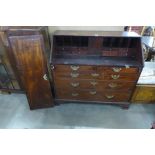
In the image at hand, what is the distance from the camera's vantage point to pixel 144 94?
2.38m

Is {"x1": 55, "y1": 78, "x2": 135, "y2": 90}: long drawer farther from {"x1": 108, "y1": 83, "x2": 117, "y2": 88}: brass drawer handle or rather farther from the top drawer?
the top drawer

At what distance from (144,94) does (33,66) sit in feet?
5.56

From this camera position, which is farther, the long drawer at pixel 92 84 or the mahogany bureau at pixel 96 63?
the long drawer at pixel 92 84

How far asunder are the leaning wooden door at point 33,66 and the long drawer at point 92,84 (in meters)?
0.23

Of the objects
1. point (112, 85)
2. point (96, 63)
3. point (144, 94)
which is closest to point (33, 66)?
point (96, 63)

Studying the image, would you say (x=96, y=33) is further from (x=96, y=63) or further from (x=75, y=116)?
(x=75, y=116)

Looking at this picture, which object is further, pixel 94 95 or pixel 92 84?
pixel 94 95

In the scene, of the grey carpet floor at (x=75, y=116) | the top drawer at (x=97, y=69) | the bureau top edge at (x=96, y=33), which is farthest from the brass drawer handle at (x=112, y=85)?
the bureau top edge at (x=96, y=33)

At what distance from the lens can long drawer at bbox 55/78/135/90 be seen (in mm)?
2174

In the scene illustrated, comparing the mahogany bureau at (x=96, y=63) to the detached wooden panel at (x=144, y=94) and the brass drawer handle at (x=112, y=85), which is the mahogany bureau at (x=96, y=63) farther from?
the detached wooden panel at (x=144, y=94)

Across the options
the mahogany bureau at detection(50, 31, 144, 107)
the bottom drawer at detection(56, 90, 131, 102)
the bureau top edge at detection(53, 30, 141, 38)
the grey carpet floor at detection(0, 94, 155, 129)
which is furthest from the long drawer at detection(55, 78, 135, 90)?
the bureau top edge at detection(53, 30, 141, 38)

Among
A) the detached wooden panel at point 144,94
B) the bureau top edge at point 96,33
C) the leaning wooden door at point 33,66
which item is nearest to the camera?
the leaning wooden door at point 33,66

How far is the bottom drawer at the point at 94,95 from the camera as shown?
2318 mm
